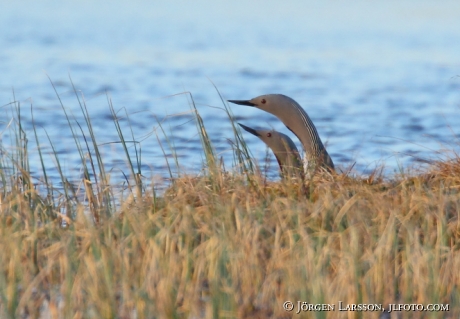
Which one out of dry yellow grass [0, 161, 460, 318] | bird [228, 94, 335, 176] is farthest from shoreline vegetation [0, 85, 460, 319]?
bird [228, 94, 335, 176]

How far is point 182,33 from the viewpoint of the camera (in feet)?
76.8

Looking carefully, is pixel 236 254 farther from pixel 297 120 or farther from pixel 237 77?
pixel 237 77

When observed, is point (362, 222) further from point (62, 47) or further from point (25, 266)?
point (62, 47)

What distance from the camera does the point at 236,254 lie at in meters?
3.90

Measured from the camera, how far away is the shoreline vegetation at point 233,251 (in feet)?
11.8

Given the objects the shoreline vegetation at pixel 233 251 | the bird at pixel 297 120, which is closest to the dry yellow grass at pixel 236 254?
the shoreline vegetation at pixel 233 251

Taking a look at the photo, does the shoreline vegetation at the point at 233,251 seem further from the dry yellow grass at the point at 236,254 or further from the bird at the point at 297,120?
the bird at the point at 297,120

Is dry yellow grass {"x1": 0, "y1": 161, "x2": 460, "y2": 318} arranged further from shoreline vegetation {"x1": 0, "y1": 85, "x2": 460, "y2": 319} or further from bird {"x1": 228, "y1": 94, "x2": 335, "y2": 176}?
bird {"x1": 228, "y1": 94, "x2": 335, "y2": 176}

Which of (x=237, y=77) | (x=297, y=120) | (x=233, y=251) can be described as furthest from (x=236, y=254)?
(x=237, y=77)

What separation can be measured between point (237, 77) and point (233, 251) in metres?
11.9

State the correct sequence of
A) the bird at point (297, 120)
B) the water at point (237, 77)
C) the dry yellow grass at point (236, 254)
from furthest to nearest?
the water at point (237, 77)
the bird at point (297, 120)
the dry yellow grass at point (236, 254)

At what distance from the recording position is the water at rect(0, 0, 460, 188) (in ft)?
29.8

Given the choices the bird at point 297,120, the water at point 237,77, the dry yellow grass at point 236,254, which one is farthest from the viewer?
the water at point 237,77

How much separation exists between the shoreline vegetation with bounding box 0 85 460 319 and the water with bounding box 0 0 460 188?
68 centimetres
